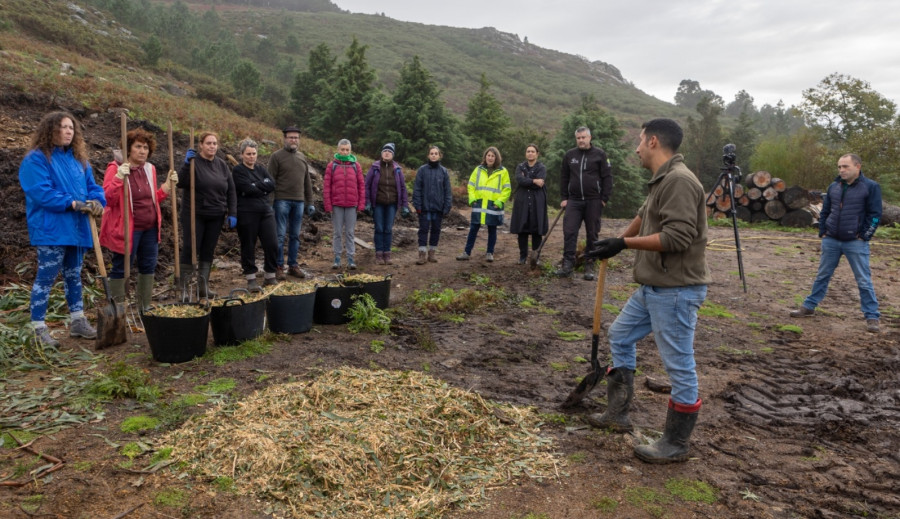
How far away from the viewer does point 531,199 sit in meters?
8.91

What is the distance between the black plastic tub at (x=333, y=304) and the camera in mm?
5844

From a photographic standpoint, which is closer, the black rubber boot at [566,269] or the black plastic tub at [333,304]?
the black plastic tub at [333,304]

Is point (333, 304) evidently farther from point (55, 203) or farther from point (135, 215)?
point (55, 203)

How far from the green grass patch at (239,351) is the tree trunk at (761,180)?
1780cm

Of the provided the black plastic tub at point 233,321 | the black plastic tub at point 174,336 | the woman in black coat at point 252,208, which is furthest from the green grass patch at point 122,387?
the woman in black coat at point 252,208

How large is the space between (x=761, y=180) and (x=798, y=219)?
1.71 meters

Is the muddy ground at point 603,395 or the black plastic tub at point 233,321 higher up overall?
the black plastic tub at point 233,321

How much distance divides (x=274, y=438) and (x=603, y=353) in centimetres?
358

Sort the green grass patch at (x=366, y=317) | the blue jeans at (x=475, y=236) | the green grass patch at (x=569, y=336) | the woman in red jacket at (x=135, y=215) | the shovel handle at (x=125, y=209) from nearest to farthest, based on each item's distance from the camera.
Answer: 1. the shovel handle at (x=125, y=209)
2. the woman in red jacket at (x=135, y=215)
3. the green grass patch at (x=366, y=317)
4. the green grass patch at (x=569, y=336)
5. the blue jeans at (x=475, y=236)

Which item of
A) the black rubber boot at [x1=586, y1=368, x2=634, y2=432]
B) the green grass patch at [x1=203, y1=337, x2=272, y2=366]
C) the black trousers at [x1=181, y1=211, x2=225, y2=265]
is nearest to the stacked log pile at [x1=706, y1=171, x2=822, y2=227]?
the black rubber boot at [x1=586, y1=368, x2=634, y2=432]

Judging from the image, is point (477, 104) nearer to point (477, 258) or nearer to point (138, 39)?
point (477, 258)

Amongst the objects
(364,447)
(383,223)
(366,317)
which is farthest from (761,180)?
(364,447)

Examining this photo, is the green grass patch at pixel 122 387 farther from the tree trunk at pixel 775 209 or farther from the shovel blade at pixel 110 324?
A: the tree trunk at pixel 775 209

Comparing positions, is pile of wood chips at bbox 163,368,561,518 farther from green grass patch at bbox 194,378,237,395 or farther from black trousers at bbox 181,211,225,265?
black trousers at bbox 181,211,225,265
